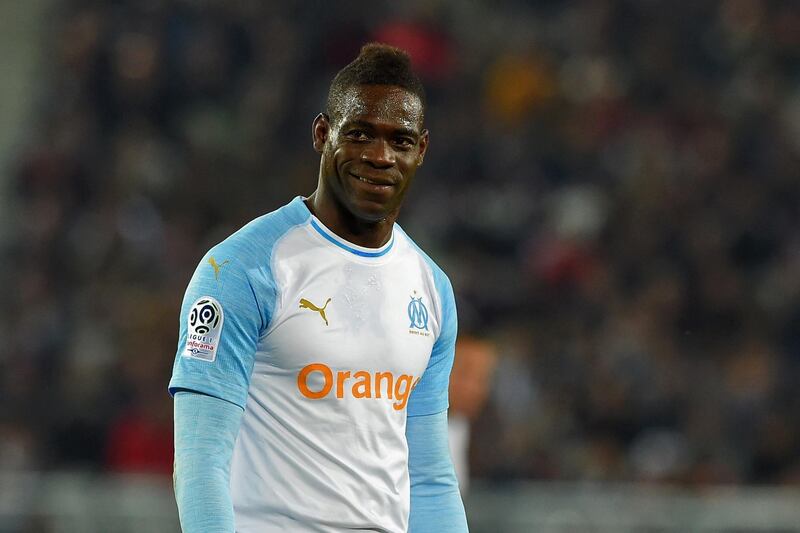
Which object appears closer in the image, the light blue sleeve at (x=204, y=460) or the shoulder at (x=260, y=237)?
the light blue sleeve at (x=204, y=460)

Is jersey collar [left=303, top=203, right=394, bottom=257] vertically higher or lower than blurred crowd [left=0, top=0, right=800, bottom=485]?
A: lower

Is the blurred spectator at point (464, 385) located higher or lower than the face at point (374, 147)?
lower

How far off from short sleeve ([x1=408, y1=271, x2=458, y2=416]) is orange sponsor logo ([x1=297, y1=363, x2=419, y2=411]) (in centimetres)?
14

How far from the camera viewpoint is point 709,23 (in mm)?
11680

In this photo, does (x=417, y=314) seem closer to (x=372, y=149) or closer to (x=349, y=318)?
(x=349, y=318)

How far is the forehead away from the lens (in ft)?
10.6

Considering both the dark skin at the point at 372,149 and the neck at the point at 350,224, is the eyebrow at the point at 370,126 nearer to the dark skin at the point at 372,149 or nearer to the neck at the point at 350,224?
the dark skin at the point at 372,149

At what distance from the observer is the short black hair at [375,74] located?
10.8 feet

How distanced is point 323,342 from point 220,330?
0.84ft

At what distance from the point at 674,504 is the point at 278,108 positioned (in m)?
4.86

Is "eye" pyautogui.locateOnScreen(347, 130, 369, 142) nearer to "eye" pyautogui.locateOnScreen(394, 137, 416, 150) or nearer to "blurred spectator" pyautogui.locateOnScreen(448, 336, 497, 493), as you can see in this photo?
"eye" pyautogui.locateOnScreen(394, 137, 416, 150)

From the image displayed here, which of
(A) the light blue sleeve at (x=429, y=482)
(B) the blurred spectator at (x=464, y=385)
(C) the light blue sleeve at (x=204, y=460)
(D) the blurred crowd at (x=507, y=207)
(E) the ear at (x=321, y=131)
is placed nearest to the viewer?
(C) the light blue sleeve at (x=204, y=460)

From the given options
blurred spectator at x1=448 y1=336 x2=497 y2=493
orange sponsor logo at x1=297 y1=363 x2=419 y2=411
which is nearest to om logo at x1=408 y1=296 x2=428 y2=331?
orange sponsor logo at x1=297 y1=363 x2=419 y2=411

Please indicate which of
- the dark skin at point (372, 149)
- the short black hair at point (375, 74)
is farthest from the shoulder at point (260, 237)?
the short black hair at point (375, 74)
